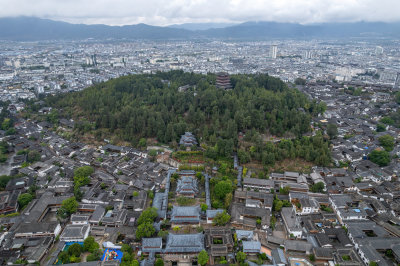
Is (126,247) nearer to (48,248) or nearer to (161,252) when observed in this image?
(161,252)

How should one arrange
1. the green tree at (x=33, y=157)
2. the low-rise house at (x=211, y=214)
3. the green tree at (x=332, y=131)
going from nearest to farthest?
the low-rise house at (x=211, y=214) → the green tree at (x=33, y=157) → the green tree at (x=332, y=131)

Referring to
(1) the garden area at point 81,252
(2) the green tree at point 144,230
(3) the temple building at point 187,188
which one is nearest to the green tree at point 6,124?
(1) the garden area at point 81,252

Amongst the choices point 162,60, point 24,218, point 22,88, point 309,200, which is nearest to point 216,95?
point 309,200

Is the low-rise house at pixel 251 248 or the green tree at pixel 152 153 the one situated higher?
the green tree at pixel 152 153

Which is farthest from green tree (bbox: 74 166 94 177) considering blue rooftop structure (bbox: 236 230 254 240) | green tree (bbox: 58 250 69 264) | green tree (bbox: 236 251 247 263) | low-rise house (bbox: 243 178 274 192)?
green tree (bbox: 236 251 247 263)

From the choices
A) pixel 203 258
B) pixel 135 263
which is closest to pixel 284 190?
pixel 203 258

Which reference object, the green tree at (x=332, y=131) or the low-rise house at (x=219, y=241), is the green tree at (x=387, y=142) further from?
the low-rise house at (x=219, y=241)

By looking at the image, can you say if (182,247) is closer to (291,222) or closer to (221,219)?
(221,219)

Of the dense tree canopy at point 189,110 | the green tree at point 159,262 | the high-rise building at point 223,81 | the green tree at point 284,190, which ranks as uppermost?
the high-rise building at point 223,81

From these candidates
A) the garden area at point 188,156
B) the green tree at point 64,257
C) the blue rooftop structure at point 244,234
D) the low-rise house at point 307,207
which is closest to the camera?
the green tree at point 64,257
